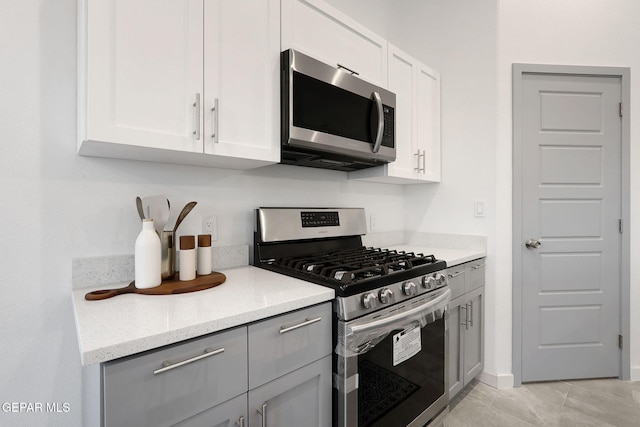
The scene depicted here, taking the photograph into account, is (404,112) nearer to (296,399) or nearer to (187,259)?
(187,259)

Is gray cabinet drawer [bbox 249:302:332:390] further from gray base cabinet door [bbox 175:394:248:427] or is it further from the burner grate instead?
the burner grate

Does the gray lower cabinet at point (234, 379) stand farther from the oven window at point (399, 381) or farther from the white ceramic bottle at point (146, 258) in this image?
the white ceramic bottle at point (146, 258)

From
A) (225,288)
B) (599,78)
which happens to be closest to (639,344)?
(599,78)

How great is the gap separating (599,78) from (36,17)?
320 centimetres

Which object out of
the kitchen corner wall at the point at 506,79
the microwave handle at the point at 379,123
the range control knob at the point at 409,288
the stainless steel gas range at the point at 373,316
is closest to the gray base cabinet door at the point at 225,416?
the stainless steel gas range at the point at 373,316

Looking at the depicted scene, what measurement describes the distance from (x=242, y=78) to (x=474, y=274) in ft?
6.10

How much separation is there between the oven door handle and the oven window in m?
0.08

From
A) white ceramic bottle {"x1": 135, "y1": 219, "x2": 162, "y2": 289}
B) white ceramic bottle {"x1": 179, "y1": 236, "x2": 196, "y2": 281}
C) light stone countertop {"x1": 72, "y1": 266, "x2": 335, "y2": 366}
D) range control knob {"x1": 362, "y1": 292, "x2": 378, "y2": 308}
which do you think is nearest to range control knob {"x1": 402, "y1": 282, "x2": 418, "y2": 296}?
range control knob {"x1": 362, "y1": 292, "x2": 378, "y2": 308}

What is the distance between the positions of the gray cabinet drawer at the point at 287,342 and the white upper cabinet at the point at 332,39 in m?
1.16

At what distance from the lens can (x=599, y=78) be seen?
7.43ft

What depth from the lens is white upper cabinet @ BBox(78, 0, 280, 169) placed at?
991 millimetres

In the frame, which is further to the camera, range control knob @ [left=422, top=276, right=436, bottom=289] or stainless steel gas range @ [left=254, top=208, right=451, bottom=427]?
range control knob @ [left=422, top=276, right=436, bottom=289]

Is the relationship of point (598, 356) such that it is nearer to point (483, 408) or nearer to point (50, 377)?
point (483, 408)

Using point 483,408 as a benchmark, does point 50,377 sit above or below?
above
